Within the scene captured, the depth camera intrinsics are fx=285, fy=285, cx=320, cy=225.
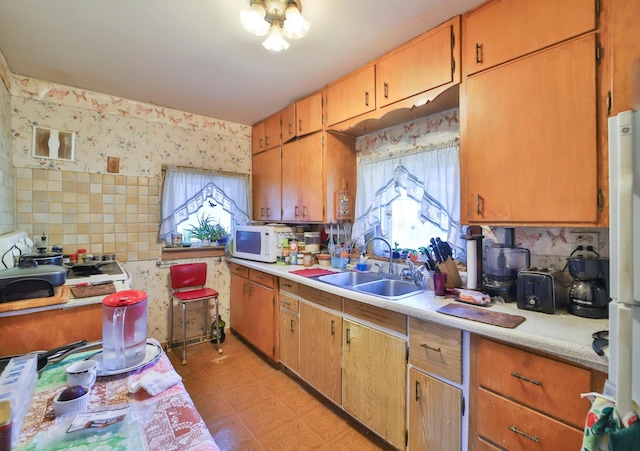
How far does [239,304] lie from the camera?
3152 millimetres

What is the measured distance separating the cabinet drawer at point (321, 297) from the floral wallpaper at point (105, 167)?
1.52 m

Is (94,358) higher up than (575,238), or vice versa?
(575,238)

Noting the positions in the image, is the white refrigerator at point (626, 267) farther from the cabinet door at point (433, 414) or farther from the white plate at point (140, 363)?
the white plate at point (140, 363)

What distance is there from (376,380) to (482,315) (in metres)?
0.75

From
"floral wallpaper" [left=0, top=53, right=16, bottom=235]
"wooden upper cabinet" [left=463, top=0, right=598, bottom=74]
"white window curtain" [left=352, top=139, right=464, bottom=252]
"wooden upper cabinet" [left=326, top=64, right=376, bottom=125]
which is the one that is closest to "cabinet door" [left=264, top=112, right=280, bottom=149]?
"wooden upper cabinet" [left=326, top=64, right=376, bottom=125]

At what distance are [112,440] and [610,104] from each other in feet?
6.50

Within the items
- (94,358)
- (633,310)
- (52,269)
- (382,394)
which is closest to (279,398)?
(382,394)

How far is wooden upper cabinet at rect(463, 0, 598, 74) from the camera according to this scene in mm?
1239

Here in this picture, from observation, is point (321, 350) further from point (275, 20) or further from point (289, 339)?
point (275, 20)

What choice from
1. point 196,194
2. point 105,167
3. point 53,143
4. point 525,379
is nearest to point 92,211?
point 105,167

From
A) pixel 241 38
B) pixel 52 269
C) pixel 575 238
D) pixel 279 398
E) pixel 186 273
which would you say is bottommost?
pixel 279 398

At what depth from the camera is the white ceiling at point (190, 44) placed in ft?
5.19

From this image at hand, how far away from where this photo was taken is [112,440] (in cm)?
61

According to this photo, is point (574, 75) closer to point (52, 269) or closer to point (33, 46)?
point (52, 269)
